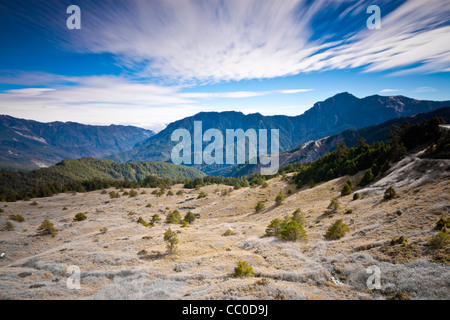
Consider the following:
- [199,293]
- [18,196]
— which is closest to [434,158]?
[199,293]

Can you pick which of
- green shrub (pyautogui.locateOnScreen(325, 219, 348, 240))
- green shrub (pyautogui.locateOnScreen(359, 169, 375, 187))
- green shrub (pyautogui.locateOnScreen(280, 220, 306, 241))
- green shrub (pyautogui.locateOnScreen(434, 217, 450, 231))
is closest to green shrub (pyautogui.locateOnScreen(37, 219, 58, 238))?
green shrub (pyautogui.locateOnScreen(280, 220, 306, 241))

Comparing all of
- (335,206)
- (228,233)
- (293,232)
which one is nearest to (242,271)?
(293,232)

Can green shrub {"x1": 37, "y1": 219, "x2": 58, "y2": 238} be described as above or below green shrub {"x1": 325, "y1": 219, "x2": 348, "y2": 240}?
below

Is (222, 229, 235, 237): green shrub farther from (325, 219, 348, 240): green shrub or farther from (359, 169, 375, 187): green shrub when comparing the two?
(359, 169, 375, 187): green shrub

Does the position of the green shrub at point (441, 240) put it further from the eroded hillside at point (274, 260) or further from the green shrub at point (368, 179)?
the green shrub at point (368, 179)

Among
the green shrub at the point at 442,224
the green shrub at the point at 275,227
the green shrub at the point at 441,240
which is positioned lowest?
the green shrub at the point at 275,227

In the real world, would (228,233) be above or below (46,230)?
above

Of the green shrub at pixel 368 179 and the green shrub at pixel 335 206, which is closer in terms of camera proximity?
the green shrub at pixel 335 206

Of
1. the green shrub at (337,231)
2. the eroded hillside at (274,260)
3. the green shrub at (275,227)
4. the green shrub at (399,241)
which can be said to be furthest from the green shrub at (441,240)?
the green shrub at (275,227)

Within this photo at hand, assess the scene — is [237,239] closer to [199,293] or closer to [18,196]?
[199,293]

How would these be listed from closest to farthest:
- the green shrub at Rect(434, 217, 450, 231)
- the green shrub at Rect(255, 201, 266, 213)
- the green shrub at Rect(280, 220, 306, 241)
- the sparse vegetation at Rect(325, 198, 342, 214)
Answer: the green shrub at Rect(434, 217, 450, 231), the green shrub at Rect(280, 220, 306, 241), the sparse vegetation at Rect(325, 198, 342, 214), the green shrub at Rect(255, 201, 266, 213)

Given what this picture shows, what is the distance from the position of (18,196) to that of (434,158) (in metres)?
174

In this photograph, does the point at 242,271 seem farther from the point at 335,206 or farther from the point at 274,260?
the point at 335,206

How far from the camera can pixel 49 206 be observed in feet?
243
